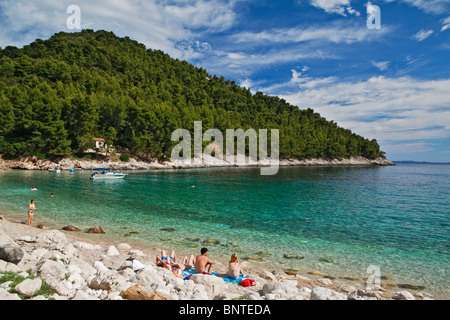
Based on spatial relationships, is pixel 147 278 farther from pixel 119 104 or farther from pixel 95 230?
pixel 119 104

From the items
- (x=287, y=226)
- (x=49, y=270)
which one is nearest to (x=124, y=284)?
(x=49, y=270)

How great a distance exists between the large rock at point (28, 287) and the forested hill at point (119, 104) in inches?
2665

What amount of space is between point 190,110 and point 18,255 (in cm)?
10295

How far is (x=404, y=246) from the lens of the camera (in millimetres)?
14062

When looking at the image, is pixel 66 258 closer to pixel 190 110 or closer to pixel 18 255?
pixel 18 255

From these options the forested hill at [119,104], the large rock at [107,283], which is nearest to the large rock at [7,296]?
the large rock at [107,283]

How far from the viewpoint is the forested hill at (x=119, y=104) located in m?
62.8

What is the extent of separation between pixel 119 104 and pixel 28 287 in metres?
83.1

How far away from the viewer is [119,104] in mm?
80000

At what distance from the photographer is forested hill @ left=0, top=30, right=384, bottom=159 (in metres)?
62.8

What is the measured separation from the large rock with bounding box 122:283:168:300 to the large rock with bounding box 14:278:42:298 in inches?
73.2

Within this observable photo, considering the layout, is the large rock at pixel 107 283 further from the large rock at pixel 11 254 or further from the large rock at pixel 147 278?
the large rock at pixel 11 254
